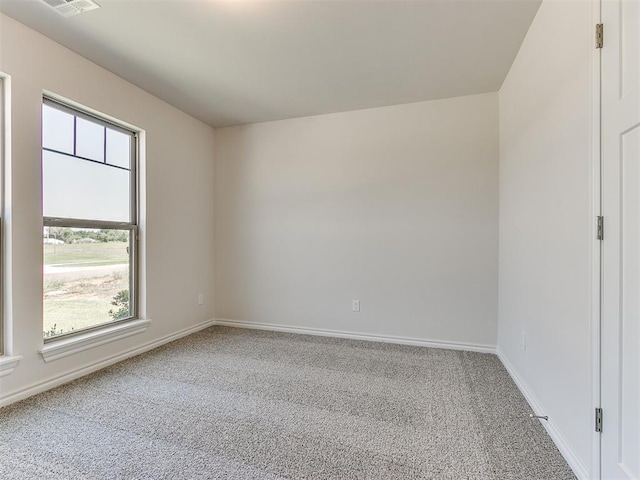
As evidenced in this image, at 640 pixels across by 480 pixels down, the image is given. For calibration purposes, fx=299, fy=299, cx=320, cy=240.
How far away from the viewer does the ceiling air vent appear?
1.80 m

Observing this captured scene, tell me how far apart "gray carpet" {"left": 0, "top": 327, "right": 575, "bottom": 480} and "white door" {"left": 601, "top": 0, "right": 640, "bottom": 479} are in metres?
0.45

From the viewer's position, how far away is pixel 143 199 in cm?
296

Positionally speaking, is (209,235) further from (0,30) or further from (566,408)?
(566,408)

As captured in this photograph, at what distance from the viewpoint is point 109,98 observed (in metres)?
2.60

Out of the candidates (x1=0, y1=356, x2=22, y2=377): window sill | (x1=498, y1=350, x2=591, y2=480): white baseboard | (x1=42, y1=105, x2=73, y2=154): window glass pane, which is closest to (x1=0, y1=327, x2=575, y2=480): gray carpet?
(x1=498, y1=350, x2=591, y2=480): white baseboard

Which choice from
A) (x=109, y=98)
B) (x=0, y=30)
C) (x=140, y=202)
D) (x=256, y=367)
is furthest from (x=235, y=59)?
(x=256, y=367)

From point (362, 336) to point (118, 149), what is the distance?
10.2ft

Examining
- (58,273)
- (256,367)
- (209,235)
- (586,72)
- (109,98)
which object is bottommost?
(256,367)

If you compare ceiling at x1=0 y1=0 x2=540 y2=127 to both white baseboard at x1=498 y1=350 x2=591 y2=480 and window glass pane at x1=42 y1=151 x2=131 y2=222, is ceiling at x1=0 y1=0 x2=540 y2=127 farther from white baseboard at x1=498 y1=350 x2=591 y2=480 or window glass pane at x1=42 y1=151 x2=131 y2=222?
white baseboard at x1=498 y1=350 x2=591 y2=480

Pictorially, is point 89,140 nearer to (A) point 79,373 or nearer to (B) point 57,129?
(B) point 57,129

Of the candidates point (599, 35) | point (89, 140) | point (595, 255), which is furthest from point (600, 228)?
point (89, 140)

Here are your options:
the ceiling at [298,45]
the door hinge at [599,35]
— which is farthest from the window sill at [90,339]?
the door hinge at [599,35]

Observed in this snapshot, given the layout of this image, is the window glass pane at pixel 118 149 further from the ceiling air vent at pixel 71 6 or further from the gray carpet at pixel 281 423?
the gray carpet at pixel 281 423

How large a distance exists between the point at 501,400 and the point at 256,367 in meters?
1.87
